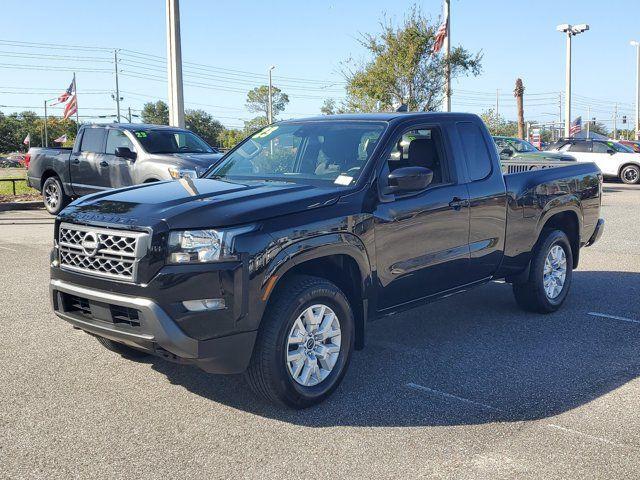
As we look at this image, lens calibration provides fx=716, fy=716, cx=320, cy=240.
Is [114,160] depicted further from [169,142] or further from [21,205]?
[21,205]

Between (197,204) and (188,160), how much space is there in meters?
8.39

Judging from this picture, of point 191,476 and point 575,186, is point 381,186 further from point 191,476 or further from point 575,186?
point 575,186

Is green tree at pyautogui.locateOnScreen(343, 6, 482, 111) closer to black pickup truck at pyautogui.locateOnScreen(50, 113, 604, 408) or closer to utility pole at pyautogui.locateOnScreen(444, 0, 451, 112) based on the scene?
utility pole at pyautogui.locateOnScreen(444, 0, 451, 112)

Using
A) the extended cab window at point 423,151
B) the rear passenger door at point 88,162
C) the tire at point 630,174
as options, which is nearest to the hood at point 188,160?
the rear passenger door at point 88,162

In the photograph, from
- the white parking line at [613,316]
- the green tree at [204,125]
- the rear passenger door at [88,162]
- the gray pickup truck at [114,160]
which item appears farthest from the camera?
the green tree at [204,125]

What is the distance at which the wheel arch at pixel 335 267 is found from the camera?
4141mm

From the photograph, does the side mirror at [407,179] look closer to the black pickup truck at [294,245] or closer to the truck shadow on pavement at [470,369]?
the black pickup truck at [294,245]

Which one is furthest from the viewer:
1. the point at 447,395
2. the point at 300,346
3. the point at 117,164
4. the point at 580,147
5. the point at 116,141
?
the point at 580,147

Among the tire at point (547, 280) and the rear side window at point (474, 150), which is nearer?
the rear side window at point (474, 150)

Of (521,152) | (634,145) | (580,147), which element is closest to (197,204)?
(521,152)

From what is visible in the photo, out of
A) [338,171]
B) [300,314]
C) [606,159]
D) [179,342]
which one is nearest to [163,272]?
[179,342]

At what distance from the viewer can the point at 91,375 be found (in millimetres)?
4957

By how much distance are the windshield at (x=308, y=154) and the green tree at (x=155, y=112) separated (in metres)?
87.9

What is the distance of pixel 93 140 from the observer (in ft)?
45.6
